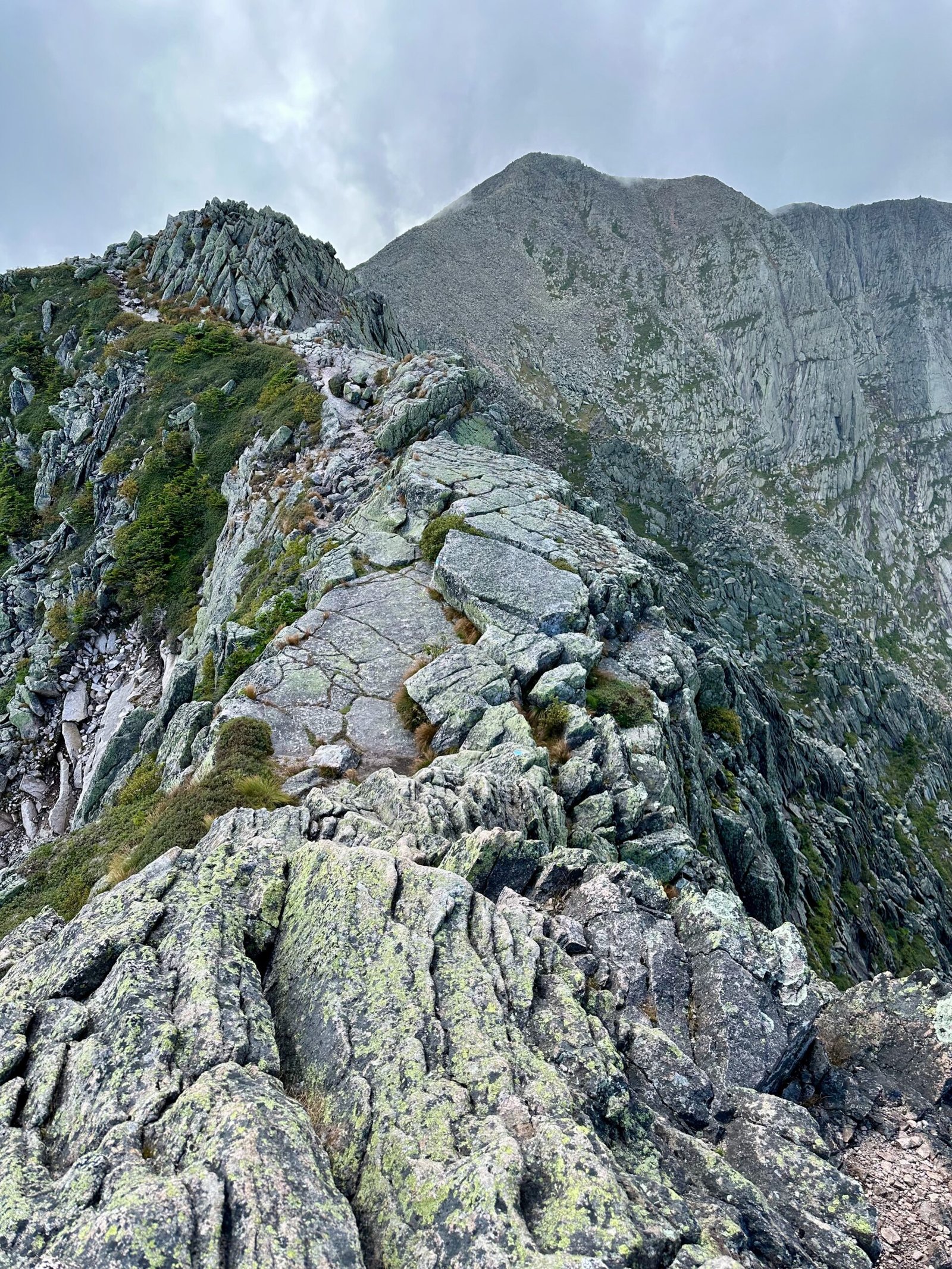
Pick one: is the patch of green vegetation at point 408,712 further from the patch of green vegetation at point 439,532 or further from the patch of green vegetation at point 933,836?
the patch of green vegetation at point 933,836

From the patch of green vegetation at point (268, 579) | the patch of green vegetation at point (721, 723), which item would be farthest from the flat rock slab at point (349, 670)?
the patch of green vegetation at point (721, 723)

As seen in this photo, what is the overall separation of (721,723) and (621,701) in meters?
10.4

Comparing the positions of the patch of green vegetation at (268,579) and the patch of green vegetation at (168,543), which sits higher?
the patch of green vegetation at (168,543)

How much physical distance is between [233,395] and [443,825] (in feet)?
144

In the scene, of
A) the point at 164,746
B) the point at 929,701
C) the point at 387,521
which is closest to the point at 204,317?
the point at 387,521

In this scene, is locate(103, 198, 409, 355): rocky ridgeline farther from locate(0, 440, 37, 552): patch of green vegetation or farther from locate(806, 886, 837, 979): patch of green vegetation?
locate(806, 886, 837, 979): patch of green vegetation

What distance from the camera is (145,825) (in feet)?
56.7

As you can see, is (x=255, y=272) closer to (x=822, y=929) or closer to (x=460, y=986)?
(x=822, y=929)

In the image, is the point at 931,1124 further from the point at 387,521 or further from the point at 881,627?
the point at 881,627

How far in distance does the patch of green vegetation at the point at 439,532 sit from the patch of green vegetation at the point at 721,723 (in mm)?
11773

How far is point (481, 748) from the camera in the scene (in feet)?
53.3

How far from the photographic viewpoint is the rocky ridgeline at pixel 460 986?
6.57 meters

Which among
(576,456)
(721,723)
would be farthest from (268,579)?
(576,456)

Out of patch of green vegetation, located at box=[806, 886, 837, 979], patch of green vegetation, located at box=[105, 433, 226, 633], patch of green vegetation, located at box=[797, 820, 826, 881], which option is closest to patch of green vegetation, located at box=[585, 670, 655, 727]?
patch of green vegetation, located at box=[806, 886, 837, 979]
